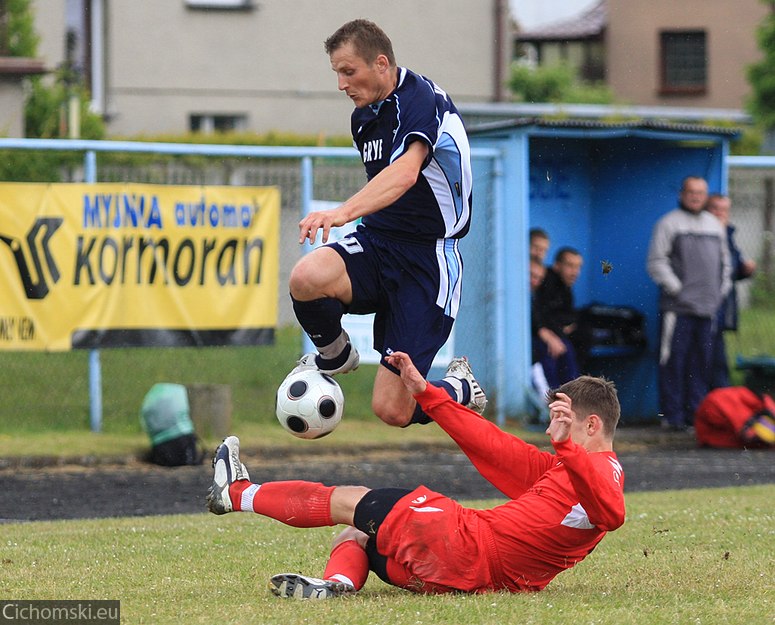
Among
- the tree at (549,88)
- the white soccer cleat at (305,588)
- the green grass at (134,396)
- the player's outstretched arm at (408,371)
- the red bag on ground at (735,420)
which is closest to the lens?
the white soccer cleat at (305,588)

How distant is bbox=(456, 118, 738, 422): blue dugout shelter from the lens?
14.5m

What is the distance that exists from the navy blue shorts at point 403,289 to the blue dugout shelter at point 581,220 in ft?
23.3

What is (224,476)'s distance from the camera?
6.41 metres

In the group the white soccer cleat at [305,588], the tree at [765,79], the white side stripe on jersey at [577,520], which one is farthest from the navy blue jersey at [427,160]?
the tree at [765,79]

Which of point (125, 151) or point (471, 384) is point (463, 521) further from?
point (125, 151)

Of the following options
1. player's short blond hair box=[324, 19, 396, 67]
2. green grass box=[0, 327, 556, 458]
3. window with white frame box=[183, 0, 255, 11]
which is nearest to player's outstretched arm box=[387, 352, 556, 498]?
player's short blond hair box=[324, 19, 396, 67]

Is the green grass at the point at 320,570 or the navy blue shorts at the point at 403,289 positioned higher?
the navy blue shorts at the point at 403,289

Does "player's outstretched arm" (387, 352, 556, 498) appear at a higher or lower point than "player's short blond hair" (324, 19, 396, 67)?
lower

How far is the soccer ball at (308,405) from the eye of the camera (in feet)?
23.5

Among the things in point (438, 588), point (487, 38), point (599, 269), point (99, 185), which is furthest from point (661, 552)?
point (487, 38)

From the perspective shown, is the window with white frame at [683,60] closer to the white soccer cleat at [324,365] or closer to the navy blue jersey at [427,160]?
the navy blue jersey at [427,160]

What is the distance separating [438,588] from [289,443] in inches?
289

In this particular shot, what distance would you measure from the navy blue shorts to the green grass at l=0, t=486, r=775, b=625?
123 cm

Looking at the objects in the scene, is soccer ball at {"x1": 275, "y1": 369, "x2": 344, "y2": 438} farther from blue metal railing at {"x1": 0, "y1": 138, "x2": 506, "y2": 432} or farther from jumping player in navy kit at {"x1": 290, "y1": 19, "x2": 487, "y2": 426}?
blue metal railing at {"x1": 0, "y1": 138, "x2": 506, "y2": 432}
